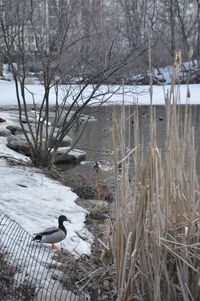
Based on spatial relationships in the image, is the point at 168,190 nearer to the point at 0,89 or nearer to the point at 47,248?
the point at 47,248

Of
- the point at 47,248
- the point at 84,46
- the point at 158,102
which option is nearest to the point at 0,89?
the point at 158,102

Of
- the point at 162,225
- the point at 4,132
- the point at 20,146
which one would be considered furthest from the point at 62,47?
the point at 162,225

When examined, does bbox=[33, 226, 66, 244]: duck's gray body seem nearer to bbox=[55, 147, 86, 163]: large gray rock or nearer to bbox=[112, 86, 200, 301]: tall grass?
bbox=[112, 86, 200, 301]: tall grass

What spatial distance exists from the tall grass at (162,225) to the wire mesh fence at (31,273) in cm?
41

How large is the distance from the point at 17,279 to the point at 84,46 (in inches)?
182

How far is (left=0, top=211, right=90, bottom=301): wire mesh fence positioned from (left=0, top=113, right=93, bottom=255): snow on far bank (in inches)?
14.6

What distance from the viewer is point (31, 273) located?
3.06 metres

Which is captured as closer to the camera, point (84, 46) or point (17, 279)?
point (17, 279)

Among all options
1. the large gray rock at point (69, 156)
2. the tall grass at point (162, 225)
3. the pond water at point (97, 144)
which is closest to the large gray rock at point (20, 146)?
the large gray rock at point (69, 156)

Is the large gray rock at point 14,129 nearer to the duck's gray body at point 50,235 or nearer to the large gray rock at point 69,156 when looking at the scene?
the large gray rock at point 69,156

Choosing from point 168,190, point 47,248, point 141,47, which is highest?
point 141,47

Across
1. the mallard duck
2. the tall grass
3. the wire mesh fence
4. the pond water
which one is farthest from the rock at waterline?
the tall grass

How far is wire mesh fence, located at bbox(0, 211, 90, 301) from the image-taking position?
2.78 meters

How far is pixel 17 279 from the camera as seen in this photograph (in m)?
2.90
